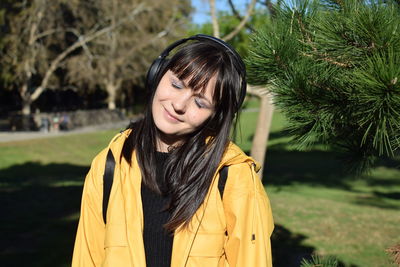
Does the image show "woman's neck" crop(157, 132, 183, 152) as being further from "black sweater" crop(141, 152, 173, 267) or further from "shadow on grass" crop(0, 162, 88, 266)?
"shadow on grass" crop(0, 162, 88, 266)

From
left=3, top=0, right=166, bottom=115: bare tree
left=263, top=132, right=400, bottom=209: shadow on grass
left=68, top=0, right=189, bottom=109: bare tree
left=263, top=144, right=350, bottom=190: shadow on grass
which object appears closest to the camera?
left=263, top=132, right=400, bottom=209: shadow on grass

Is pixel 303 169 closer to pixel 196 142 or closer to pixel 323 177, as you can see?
pixel 323 177

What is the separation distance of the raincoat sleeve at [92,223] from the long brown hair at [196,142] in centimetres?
14

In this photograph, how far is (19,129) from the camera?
27172 millimetres

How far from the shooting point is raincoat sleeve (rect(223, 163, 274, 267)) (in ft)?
5.58

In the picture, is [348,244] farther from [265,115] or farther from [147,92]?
[147,92]

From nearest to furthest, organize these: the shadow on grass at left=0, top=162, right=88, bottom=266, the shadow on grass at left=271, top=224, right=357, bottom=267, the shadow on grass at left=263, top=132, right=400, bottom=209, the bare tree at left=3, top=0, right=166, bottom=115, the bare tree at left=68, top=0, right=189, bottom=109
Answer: the shadow on grass at left=271, top=224, right=357, bottom=267
the shadow on grass at left=0, top=162, right=88, bottom=266
the shadow on grass at left=263, top=132, right=400, bottom=209
the bare tree at left=3, top=0, right=166, bottom=115
the bare tree at left=68, top=0, right=189, bottom=109

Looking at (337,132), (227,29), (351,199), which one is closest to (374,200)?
(351,199)

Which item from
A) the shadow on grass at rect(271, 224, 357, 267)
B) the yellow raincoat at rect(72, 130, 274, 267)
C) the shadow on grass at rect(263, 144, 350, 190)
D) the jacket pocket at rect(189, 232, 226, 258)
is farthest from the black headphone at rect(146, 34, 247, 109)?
the shadow on grass at rect(263, 144, 350, 190)

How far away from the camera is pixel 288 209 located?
830 cm

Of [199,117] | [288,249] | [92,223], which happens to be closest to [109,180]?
[92,223]

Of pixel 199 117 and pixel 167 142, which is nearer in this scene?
pixel 199 117

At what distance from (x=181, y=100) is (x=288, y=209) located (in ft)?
22.1

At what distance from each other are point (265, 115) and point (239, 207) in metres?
5.37
